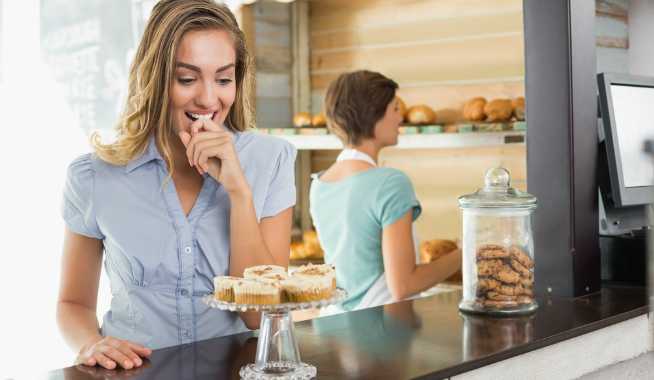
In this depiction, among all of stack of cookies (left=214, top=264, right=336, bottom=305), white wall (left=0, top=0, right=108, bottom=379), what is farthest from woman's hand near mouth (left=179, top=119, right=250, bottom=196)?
white wall (left=0, top=0, right=108, bottom=379)

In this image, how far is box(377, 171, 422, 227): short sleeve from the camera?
2.91 metres

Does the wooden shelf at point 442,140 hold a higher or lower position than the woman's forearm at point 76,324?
higher

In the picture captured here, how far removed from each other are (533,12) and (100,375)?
145cm

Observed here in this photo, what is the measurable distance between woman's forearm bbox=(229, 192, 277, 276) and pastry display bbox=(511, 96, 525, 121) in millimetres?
1828

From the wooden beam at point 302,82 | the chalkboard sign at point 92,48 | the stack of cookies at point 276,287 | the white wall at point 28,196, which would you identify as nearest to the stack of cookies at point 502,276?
the stack of cookies at point 276,287

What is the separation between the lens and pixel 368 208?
2961 mm


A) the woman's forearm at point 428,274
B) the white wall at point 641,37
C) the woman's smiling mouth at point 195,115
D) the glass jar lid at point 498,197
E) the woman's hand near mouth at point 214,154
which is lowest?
the woman's forearm at point 428,274

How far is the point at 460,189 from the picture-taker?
383cm

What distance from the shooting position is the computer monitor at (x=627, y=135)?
2268mm

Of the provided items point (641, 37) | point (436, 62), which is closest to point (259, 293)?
point (641, 37)

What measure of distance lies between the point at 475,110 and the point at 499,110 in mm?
138

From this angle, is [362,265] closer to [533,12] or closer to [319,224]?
[319,224]

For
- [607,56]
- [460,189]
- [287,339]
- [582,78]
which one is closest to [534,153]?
[582,78]

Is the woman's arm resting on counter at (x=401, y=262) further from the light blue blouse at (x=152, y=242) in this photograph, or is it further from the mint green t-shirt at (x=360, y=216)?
→ the light blue blouse at (x=152, y=242)
